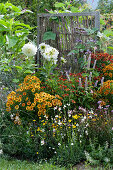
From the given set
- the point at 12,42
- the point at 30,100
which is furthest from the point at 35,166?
the point at 12,42

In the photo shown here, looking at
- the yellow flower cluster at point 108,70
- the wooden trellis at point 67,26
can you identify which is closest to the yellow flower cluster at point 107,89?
the yellow flower cluster at point 108,70

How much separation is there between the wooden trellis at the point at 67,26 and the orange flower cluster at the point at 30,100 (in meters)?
2.34

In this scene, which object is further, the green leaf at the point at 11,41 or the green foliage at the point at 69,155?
the green leaf at the point at 11,41

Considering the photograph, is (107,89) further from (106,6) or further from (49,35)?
(106,6)

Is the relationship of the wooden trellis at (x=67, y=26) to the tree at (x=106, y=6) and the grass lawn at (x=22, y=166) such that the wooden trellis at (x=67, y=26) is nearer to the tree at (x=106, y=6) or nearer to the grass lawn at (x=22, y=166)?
the grass lawn at (x=22, y=166)

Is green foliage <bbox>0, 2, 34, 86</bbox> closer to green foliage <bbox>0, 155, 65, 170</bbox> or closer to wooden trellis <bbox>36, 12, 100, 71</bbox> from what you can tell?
wooden trellis <bbox>36, 12, 100, 71</bbox>

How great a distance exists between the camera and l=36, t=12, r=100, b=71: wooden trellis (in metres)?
5.65

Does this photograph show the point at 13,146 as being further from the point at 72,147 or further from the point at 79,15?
the point at 79,15

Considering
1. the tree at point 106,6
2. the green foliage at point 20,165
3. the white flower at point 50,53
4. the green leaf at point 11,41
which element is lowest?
the green foliage at point 20,165

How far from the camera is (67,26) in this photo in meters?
5.73

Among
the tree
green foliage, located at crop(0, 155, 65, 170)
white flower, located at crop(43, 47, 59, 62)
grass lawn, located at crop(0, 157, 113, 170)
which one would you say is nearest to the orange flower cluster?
green foliage, located at crop(0, 155, 65, 170)

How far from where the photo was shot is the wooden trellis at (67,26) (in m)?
5.65

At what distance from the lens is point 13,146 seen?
3.07 m

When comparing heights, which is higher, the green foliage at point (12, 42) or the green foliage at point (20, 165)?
the green foliage at point (12, 42)
